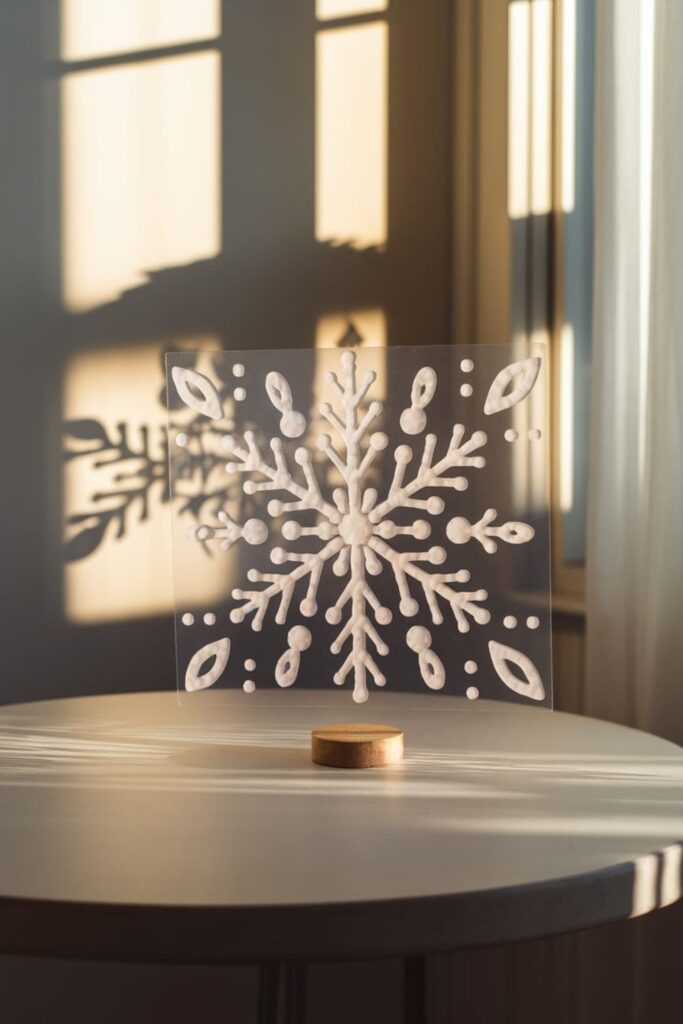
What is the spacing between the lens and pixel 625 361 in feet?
6.49

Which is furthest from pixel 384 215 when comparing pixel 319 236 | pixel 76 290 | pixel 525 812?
pixel 525 812

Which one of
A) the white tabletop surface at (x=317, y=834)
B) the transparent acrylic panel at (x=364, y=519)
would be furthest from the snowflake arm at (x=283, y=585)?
the white tabletop surface at (x=317, y=834)

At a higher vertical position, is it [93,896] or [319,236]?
[319,236]

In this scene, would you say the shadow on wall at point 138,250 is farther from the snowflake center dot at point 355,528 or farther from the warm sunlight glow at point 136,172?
the snowflake center dot at point 355,528

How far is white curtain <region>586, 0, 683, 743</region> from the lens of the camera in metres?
1.88

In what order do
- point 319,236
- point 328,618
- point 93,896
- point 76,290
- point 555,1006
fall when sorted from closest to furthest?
point 93,896 → point 328,618 → point 555,1006 → point 76,290 → point 319,236

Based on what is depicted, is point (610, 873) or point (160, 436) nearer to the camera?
point (610, 873)

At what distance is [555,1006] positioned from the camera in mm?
2125

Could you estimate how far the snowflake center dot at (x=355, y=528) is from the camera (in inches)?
60.7

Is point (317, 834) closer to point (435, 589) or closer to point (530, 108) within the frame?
point (435, 589)

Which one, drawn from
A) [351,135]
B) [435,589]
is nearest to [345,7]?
[351,135]

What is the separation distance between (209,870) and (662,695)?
1.02 m

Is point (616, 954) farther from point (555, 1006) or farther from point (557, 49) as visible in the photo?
point (557, 49)

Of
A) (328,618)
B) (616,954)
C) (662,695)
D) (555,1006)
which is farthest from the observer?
(555,1006)
